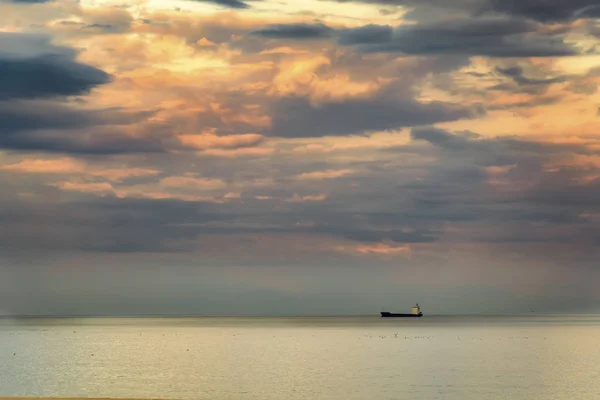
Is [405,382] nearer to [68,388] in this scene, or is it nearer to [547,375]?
[547,375]

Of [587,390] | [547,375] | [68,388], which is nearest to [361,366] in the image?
[547,375]

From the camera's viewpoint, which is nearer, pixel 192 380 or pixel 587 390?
pixel 587 390

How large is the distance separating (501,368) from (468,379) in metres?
24.8

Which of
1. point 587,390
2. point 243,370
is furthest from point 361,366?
point 587,390

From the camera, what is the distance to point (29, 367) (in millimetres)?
133500

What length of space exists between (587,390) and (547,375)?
2030cm

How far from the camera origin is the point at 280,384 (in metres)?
98.6

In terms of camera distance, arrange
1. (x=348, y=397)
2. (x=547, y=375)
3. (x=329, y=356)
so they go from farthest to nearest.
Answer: (x=329, y=356), (x=547, y=375), (x=348, y=397)

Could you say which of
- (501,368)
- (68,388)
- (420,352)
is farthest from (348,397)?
(420,352)

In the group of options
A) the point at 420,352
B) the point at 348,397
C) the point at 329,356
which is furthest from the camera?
the point at 420,352

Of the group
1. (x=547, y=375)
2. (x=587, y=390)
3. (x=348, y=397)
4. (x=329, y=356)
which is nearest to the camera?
(x=348, y=397)

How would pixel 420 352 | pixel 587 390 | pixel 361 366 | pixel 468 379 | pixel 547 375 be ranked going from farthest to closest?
pixel 420 352 → pixel 361 366 → pixel 547 375 → pixel 468 379 → pixel 587 390

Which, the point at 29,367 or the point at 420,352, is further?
the point at 420,352

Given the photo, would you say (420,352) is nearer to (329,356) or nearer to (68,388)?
(329,356)
